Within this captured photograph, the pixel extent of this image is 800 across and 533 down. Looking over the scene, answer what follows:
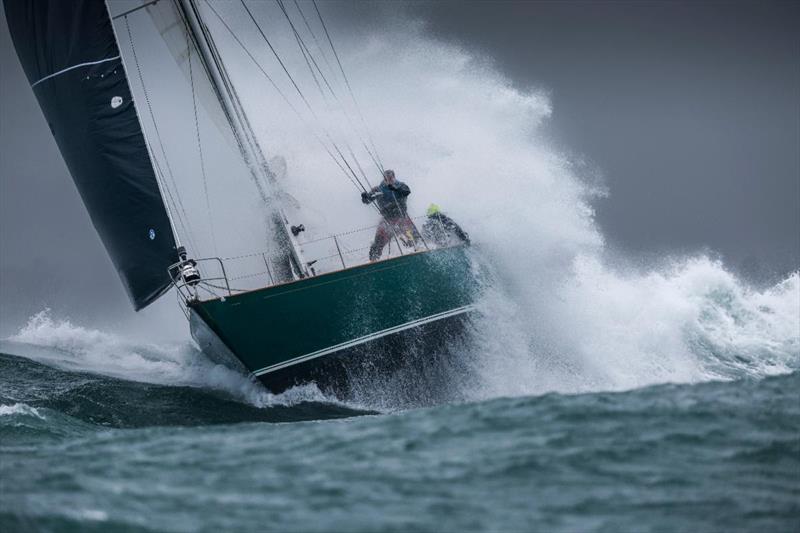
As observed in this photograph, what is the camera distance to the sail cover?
1006 centimetres

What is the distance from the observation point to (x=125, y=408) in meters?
8.87

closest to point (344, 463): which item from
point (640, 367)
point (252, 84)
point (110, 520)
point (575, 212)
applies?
point (110, 520)

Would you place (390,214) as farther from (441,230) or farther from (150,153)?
(150,153)

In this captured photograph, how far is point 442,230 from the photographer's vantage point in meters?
11.7

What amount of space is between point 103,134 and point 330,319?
3.57 meters

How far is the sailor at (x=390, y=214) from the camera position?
11.7m

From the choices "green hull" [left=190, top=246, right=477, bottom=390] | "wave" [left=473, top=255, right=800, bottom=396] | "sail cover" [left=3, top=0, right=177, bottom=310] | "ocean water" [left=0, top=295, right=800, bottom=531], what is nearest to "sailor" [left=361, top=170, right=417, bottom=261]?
"green hull" [left=190, top=246, right=477, bottom=390]

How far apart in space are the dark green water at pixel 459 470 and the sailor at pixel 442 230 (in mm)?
5408

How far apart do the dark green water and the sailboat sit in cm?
308

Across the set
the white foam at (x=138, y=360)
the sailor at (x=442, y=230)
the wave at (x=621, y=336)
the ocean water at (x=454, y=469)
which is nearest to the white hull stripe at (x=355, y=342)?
the white foam at (x=138, y=360)

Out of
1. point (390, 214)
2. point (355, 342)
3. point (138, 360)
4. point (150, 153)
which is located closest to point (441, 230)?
point (390, 214)

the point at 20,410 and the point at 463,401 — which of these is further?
the point at 463,401

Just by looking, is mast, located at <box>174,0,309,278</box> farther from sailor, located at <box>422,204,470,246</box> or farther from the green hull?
sailor, located at <box>422,204,470,246</box>

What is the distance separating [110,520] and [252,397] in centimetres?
617
